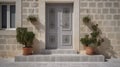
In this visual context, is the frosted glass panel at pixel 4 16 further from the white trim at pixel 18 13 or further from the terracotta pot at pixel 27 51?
the terracotta pot at pixel 27 51

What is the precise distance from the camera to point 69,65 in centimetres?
948

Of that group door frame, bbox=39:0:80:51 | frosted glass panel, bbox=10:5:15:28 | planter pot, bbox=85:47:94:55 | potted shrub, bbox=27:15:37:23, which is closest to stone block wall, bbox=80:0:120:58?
door frame, bbox=39:0:80:51

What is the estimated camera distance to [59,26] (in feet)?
37.6

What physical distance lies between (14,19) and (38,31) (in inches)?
57.7

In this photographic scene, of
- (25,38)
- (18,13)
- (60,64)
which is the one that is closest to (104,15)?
(60,64)

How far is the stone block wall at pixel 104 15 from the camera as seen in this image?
36.2 feet

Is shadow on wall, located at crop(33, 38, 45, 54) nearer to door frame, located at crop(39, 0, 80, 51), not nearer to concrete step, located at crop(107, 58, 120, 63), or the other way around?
door frame, located at crop(39, 0, 80, 51)

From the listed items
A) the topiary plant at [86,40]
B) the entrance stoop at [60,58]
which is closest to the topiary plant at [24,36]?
the entrance stoop at [60,58]

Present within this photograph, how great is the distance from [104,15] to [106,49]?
1.75 metres

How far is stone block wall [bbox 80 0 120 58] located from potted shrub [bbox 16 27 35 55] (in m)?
2.62

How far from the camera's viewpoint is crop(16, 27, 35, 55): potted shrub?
10.3 m

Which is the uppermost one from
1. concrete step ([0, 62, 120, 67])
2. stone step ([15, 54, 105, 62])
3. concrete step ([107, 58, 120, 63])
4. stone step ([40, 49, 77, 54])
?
stone step ([40, 49, 77, 54])

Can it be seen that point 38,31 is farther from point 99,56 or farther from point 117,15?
point 117,15

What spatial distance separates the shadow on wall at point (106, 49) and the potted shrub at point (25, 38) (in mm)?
3471
